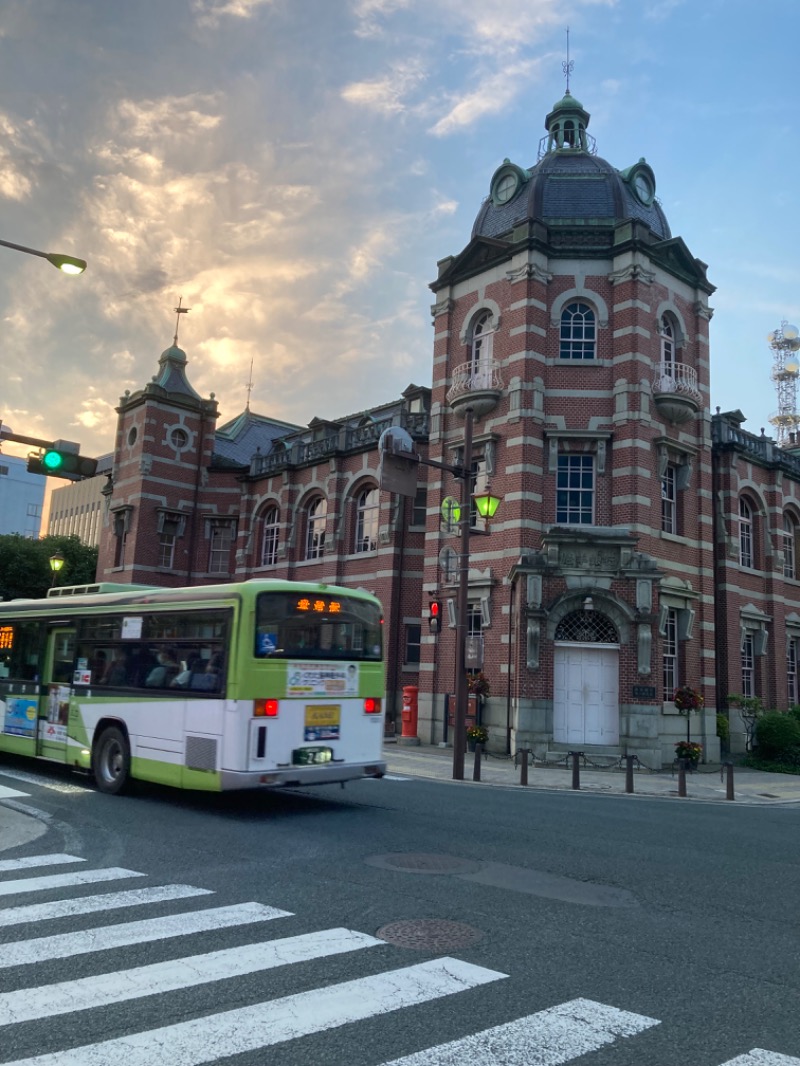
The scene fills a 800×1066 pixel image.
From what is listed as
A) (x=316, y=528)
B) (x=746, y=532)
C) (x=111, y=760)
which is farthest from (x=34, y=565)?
(x=111, y=760)

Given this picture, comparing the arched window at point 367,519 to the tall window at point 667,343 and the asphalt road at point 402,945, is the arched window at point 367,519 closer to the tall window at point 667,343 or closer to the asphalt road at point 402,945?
the tall window at point 667,343

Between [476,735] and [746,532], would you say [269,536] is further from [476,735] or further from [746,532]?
[746,532]

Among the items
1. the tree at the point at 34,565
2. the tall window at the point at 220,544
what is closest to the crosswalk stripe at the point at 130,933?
the tall window at the point at 220,544

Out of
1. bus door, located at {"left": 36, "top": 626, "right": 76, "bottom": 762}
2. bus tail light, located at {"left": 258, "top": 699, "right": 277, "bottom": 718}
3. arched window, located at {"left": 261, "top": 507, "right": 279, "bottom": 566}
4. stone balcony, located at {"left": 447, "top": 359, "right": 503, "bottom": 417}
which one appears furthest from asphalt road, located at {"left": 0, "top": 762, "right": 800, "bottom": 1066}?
arched window, located at {"left": 261, "top": 507, "right": 279, "bottom": 566}

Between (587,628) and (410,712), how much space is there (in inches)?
245

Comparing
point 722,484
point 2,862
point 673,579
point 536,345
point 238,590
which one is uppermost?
point 536,345

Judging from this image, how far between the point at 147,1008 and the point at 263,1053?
895mm

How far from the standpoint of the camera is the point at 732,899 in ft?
25.1

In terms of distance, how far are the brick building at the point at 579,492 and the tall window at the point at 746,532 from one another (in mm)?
273

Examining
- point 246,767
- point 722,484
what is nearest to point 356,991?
point 246,767

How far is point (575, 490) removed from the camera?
79.8 ft

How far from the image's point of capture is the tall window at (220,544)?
38.2 m

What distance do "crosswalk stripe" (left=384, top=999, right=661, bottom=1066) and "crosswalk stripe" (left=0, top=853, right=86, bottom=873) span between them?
5330mm

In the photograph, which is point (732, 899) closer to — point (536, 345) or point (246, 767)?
point (246, 767)
